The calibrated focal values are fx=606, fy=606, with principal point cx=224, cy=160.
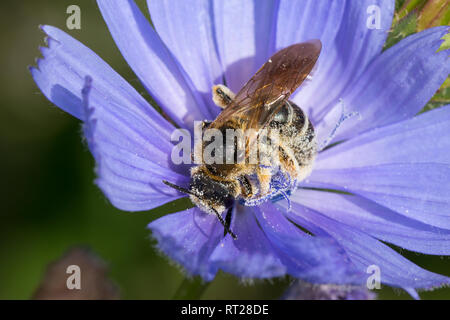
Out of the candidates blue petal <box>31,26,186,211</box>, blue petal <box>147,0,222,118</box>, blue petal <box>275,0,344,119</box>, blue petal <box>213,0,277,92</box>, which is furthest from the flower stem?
Result: blue petal <box>275,0,344,119</box>

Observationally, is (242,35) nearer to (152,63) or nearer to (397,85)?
(152,63)

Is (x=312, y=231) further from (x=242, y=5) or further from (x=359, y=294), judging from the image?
(x=242, y=5)

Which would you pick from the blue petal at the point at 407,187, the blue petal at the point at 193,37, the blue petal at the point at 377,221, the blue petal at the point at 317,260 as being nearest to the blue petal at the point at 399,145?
the blue petal at the point at 407,187

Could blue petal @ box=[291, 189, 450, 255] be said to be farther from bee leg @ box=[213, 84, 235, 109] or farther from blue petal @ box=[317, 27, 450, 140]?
bee leg @ box=[213, 84, 235, 109]

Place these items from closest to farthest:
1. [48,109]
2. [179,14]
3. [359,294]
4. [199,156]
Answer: [199,156]
[359,294]
[179,14]
[48,109]
